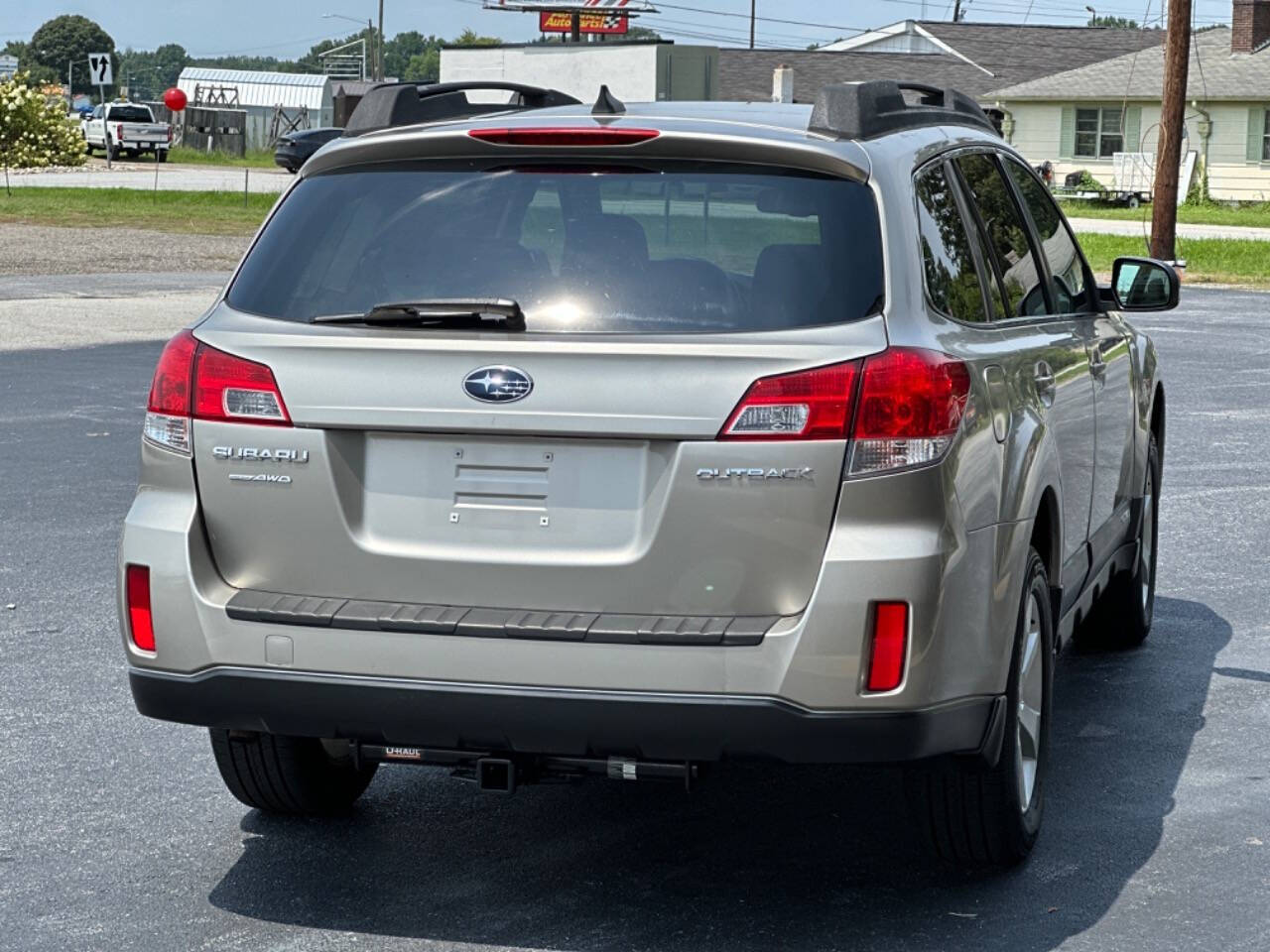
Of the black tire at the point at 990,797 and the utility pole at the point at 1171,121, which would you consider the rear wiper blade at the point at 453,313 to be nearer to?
the black tire at the point at 990,797

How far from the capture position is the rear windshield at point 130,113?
74000mm

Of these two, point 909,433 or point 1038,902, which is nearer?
point 909,433

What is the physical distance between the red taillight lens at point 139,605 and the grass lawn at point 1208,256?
2612cm

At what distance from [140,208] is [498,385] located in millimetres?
38226

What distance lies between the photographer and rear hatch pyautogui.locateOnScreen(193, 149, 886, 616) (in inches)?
162

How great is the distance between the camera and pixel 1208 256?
109ft

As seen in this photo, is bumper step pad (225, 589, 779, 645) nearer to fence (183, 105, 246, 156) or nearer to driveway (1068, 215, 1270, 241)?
driveway (1068, 215, 1270, 241)

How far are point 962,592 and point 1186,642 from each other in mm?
3526

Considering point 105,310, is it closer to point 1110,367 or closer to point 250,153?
point 1110,367

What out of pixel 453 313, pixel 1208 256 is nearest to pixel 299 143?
pixel 1208 256

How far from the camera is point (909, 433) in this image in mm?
4176

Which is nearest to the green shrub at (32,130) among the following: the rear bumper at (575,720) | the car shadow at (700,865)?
the car shadow at (700,865)

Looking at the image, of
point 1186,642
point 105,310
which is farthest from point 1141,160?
point 1186,642

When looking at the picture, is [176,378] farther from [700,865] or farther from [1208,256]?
[1208,256]
